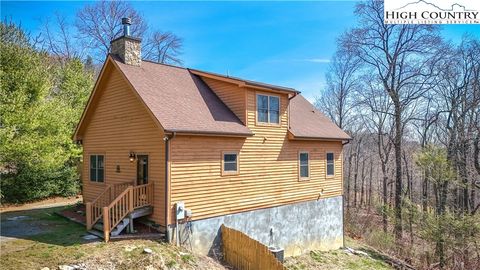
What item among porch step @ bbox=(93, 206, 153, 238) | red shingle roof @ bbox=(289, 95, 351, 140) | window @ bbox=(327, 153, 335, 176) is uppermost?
red shingle roof @ bbox=(289, 95, 351, 140)

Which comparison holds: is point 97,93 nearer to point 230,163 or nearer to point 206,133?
point 206,133

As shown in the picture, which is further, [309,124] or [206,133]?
[309,124]

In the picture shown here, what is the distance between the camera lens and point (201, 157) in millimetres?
11086

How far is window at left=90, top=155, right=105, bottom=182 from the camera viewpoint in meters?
13.6

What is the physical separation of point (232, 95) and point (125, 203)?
227 inches

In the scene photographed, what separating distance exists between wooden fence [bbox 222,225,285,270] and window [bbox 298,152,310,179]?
492 centimetres

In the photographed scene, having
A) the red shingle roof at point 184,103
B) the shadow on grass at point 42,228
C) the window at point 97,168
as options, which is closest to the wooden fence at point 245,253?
the red shingle roof at point 184,103

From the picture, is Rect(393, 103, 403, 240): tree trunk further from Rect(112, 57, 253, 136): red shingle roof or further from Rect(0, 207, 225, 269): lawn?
Rect(0, 207, 225, 269): lawn

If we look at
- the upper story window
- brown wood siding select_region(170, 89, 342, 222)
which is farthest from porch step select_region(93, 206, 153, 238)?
the upper story window

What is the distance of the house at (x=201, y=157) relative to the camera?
10.5m

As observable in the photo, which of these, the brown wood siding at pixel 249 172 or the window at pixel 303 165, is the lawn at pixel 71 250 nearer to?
the brown wood siding at pixel 249 172

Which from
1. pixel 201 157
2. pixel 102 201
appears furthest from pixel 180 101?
pixel 102 201

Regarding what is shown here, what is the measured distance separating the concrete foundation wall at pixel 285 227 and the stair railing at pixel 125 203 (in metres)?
1.60

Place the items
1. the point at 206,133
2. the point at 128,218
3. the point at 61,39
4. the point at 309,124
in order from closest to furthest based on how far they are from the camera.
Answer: the point at 128,218
the point at 206,133
the point at 309,124
the point at 61,39
